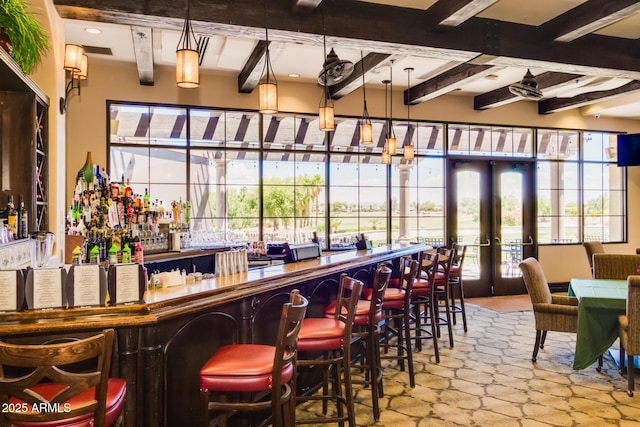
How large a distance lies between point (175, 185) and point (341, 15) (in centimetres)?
349

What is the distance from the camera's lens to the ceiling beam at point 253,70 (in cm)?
537

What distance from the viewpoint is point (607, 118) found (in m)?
9.14

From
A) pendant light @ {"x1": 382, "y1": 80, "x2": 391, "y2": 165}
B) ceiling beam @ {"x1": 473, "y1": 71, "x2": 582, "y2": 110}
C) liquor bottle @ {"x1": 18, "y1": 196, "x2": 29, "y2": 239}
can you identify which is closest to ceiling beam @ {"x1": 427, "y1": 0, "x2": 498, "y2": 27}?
pendant light @ {"x1": 382, "y1": 80, "x2": 391, "y2": 165}

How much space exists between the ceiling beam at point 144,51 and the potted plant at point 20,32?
1.36m

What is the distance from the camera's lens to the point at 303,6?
161 inches

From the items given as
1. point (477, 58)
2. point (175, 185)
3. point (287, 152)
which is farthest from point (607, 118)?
point (175, 185)

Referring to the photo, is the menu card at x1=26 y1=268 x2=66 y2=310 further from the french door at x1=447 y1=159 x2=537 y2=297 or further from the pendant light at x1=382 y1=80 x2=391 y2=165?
the french door at x1=447 y1=159 x2=537 y2=297

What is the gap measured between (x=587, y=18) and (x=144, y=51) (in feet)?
14.7

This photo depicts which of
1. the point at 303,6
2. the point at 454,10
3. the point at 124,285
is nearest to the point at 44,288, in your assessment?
the point at 124,285

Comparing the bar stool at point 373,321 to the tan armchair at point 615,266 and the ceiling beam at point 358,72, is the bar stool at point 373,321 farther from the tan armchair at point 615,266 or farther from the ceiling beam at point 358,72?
the tan armchair at point 615,266

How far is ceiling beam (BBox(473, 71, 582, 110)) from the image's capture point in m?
6.51

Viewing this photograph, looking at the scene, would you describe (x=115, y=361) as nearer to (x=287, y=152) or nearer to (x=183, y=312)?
(x=183, y=312)

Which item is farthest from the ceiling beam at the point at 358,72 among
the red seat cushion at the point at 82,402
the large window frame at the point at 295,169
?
the red seat cushion at the point at 82,402

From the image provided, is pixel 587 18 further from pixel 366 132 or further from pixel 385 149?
pixel 385 149
